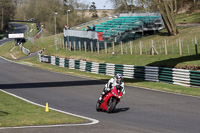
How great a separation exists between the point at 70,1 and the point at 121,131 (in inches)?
3691

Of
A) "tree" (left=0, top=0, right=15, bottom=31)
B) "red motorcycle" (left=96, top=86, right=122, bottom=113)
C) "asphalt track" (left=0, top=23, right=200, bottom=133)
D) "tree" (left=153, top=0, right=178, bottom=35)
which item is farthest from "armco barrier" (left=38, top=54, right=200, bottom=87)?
"tree" (left=0, top=0, right=15, bottom=31)

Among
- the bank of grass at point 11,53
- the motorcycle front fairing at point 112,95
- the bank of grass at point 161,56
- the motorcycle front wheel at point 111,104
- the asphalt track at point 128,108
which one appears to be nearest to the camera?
the asphalt track at point 128,108

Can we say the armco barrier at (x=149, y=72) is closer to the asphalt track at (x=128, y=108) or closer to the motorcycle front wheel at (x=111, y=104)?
the asphalt track at (x=128, y=108)

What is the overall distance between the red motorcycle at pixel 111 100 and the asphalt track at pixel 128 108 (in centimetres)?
28

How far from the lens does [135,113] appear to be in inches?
547

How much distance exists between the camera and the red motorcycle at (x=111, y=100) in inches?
538

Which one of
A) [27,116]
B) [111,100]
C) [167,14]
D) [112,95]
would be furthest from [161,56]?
[27,116]

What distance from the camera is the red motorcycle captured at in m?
13.7

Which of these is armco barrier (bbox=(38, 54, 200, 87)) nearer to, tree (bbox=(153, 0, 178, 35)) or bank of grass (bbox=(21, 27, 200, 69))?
bank of grass (bbox=(21, 27, 200, 69))

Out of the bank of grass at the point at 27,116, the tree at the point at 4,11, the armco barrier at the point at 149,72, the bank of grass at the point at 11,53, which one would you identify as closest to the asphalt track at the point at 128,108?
the bank of grass at the point at 27,116

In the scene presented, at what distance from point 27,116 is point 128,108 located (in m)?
4.61

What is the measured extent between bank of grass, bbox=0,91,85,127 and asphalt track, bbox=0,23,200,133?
92 centimetres

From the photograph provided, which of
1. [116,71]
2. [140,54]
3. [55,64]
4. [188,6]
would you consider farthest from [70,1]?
[116,71]

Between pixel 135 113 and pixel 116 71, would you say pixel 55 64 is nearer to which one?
pixel 116 71
